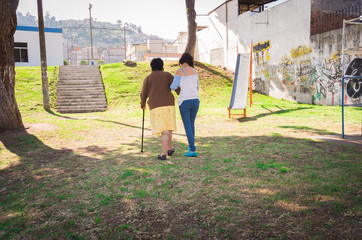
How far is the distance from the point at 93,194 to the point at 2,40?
6676 mm

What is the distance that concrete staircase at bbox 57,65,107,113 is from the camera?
14.3 meters

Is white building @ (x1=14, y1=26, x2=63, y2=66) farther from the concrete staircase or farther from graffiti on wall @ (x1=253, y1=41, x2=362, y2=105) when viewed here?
graffiti on wall @ (x1=253, y1=41, x2=362, y2=105)

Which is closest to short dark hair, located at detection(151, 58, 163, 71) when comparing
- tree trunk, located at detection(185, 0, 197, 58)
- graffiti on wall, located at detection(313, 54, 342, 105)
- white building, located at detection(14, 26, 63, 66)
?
graffiti on wall, located at detection(313, 54, 342, 105)

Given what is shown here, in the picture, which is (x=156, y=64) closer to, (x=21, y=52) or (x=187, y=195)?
(x=187, y=195)

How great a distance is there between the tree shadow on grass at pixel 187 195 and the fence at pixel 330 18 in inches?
358

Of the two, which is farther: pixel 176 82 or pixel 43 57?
pixel 43 57

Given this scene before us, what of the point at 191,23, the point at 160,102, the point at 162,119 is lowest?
the point at 162,119

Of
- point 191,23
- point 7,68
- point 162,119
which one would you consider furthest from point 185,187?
point 191,23

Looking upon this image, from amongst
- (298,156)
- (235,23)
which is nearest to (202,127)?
(298,156)

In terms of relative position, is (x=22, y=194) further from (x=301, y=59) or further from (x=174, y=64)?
(x=174, y=64)

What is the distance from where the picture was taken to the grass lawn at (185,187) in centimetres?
266

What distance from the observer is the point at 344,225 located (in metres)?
2.53

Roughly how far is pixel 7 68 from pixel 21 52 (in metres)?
21.1

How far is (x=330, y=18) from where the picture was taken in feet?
40.5
